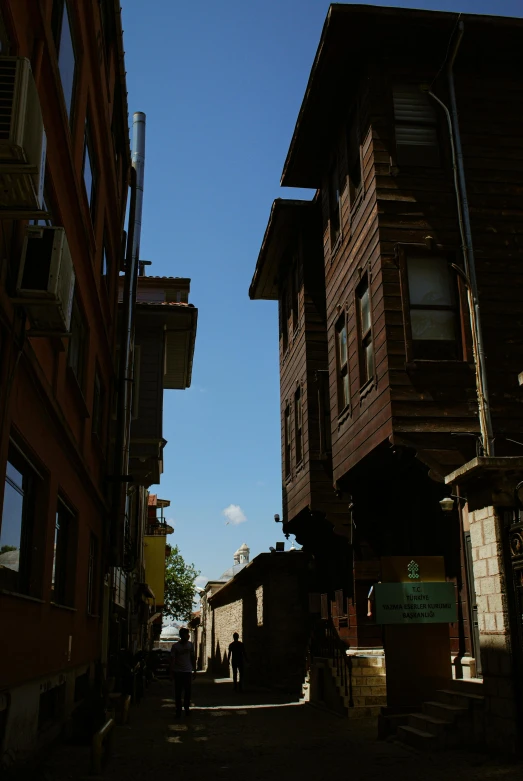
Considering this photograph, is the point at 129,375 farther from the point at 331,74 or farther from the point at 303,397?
the point at 331,74

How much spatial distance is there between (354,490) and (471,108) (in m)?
7.05

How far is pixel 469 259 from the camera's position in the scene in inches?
466

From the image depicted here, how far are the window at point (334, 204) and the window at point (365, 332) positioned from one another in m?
2.17

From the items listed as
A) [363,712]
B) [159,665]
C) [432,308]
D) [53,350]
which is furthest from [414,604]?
[159,665]

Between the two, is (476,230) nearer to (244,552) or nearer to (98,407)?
(98,407)

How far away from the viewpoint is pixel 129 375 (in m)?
16.1

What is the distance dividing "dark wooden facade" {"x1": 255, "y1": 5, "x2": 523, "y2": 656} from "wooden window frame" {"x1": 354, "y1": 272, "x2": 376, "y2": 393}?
0.09ft

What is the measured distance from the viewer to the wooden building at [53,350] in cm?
608

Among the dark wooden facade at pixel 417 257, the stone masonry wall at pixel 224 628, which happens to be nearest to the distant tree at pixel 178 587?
the stone masonry wall at pixel 224 628

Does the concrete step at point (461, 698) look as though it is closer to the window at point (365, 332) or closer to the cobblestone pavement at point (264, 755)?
the cobblestone pavement at point (264, 755)

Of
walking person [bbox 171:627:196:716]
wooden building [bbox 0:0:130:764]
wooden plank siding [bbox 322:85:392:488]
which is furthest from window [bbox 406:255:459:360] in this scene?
walking person [bbox 171:627:196:716]

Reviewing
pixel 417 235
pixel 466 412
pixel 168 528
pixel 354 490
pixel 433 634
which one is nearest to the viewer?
pixel 433 634

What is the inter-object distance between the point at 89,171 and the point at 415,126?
551 cm

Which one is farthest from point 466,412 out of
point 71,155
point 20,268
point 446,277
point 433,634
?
point 20,268
